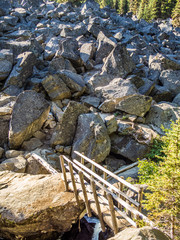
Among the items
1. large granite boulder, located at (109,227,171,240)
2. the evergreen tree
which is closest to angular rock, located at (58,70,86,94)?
large granite boulder, located at (109,227,171,240)

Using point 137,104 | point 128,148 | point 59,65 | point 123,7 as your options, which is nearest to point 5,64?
point 59,65

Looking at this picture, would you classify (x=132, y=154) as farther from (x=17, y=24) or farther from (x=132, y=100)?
(x=17, y=24)

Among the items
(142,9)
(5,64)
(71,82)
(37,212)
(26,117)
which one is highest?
(142,9)

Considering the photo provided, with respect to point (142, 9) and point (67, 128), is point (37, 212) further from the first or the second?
point (142, 9)

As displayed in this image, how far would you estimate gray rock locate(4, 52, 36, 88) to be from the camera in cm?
1469

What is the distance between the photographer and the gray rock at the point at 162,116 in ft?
A: 39.2

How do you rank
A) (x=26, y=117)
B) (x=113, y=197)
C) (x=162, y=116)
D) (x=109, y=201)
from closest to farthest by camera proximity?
1. (x=109, y=201)
2. (x=113, y=197)
3. (x=26, y=117)
4. (x=162, y=116)

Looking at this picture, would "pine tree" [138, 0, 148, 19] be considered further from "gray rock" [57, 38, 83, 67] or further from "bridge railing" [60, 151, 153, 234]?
"bridge railing" [60, 151, 153, 234]

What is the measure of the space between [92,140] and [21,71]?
32.9 ft

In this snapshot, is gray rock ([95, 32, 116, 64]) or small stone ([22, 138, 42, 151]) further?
gray rock ([95, 32, 116, 64])

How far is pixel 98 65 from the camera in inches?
793

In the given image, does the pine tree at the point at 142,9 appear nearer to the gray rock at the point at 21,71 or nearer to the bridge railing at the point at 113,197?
the gray rock at the point at 21,71

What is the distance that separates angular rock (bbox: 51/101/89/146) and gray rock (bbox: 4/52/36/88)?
6.82 m

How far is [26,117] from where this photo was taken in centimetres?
1076
